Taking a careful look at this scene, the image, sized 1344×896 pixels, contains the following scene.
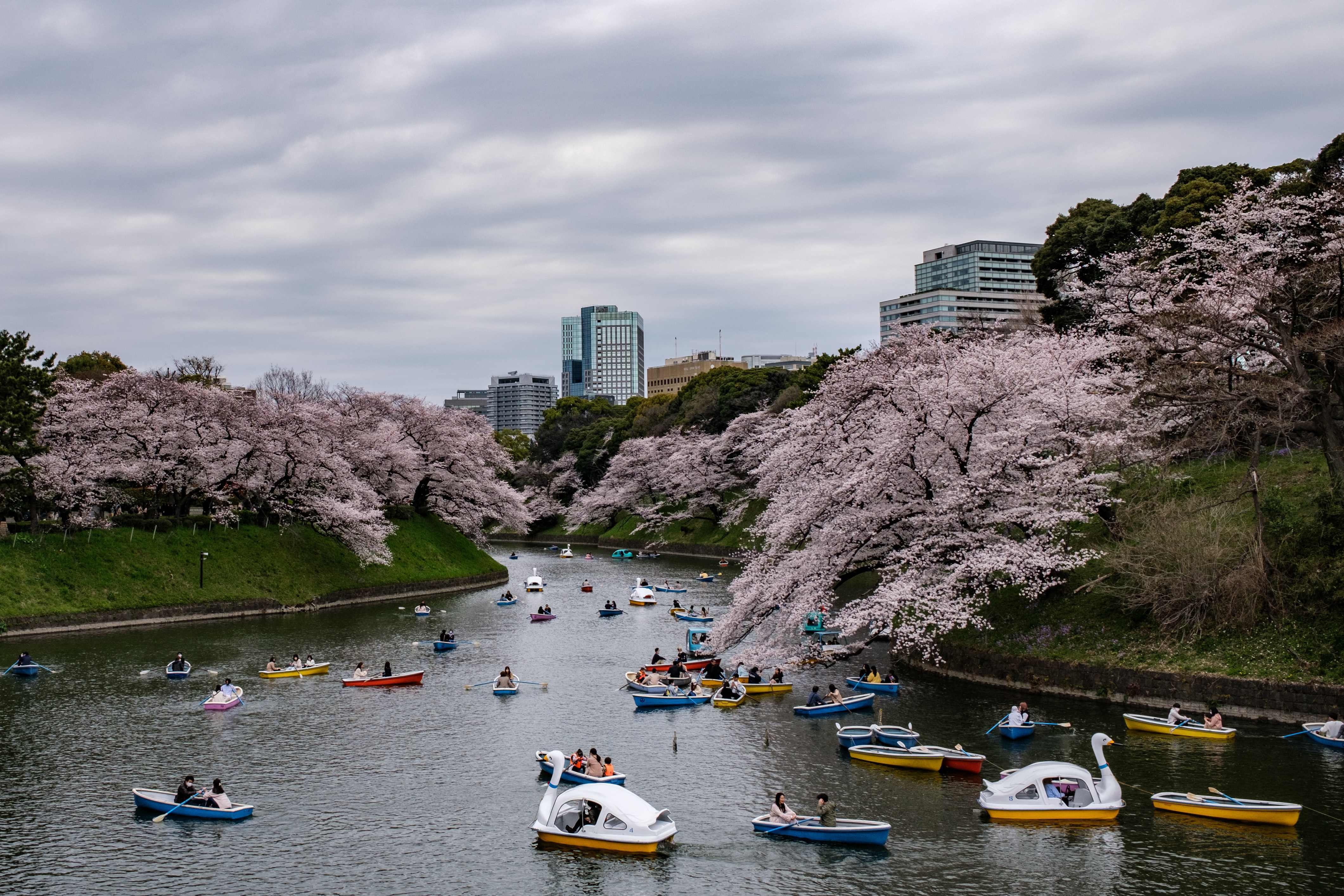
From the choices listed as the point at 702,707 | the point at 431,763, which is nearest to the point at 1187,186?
the point at 702,707

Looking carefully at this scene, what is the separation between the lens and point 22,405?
5169 centimetres

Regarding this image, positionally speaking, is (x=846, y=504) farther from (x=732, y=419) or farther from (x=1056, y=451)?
(x=732, y=419)

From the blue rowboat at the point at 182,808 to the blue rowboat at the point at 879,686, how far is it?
2303 cm

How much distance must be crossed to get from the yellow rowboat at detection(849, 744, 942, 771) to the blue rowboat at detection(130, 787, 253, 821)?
17618mm

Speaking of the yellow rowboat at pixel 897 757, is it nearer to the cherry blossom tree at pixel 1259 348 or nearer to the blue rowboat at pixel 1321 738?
the blue rowboat at pixel 1321 738

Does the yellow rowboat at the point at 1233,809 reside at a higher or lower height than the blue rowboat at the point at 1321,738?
lower

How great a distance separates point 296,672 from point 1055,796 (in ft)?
106

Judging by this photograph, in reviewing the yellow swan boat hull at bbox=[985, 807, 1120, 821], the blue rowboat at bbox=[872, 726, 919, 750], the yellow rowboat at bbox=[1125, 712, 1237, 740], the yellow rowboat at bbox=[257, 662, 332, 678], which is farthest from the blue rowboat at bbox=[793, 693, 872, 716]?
the yellow rowboat at bbox=[257, 662, 332, 678]

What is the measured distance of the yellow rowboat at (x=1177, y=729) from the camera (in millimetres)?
30125

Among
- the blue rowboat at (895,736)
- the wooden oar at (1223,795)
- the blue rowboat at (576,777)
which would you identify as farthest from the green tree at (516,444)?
the wooden oar at (1223,795)

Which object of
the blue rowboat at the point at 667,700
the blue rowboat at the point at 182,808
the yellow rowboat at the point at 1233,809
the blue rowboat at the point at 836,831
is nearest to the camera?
the blue rowboat at the point at 836,831

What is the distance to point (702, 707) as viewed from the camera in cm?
3859

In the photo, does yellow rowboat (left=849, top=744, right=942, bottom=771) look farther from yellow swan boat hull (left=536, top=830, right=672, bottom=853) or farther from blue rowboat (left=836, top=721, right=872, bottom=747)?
yellow swan boat hull (left=536, top=830, right=672, bottom=853)

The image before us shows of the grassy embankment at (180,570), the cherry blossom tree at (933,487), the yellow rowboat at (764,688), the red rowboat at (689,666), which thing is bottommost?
the yellow rowboat at (764,688)
